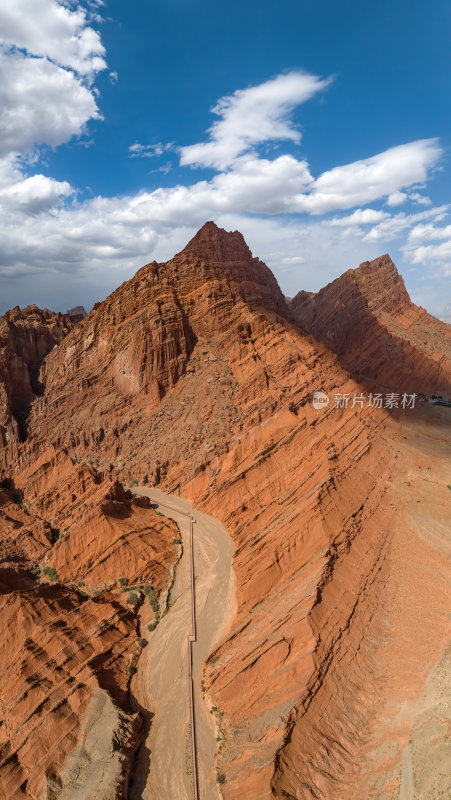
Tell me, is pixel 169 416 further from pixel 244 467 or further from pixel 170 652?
pixel 170 652

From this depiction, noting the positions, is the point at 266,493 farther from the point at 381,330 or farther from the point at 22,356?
the point at 381,330

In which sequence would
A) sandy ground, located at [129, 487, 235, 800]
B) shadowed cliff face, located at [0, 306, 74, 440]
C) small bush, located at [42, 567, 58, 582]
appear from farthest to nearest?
shadowed cliff face, located at [0, 306, 74, 440], small bush, located at [42, 567, 58, 582], sandy ground, located at [129, 487, 235, 800]

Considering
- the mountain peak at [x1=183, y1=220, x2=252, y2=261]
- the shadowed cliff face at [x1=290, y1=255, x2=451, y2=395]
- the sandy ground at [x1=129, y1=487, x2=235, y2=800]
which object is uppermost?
the mountain peak at [x1=183, y1=220, x2=252, y2=261]

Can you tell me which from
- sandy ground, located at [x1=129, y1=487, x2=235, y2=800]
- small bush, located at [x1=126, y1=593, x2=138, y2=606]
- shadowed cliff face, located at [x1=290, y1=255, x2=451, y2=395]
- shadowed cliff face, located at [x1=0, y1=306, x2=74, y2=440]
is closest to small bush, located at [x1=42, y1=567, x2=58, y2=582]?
small bush, located at [x1=126, y1=593, x2=138, y2=606]

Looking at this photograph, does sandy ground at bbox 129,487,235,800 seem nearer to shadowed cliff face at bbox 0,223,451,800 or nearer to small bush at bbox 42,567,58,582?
shadowed cliff face at bbox 0,223,451,800

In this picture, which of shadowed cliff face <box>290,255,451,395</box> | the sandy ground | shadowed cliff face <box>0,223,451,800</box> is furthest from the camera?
shadowed cliff face <box>290,255,451,395</box>

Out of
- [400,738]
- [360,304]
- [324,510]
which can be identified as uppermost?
[360,304]

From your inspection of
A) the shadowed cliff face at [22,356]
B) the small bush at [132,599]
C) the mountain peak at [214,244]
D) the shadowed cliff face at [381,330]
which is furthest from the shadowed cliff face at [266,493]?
the shadowed cliff face at [381,330]

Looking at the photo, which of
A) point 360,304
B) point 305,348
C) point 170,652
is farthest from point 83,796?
point 360,304
